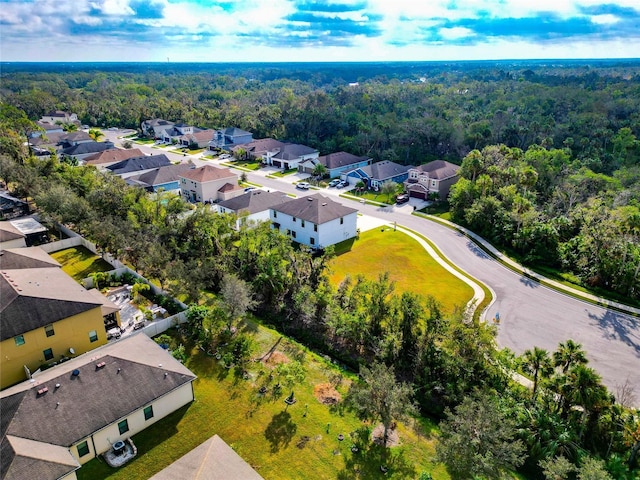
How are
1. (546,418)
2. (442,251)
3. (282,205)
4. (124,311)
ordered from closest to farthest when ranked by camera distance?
(546,418)
(124,311)
(442,251)
(282,205)

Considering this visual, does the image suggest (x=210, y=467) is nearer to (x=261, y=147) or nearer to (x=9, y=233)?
(x=9, y=233)

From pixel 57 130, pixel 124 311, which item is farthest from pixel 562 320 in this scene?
pixel 57 130

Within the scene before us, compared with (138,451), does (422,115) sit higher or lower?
higher

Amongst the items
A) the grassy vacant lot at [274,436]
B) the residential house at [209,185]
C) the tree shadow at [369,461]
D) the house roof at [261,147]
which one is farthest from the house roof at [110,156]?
the tree shadow at [369,461]

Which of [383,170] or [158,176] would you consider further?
[383,170]

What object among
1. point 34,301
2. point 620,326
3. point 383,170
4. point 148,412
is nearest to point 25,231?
point 34,301

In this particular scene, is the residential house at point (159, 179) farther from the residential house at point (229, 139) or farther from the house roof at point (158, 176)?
the residential house at point (229, 139)

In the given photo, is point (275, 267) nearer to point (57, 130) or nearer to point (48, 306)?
point (48, 306)
